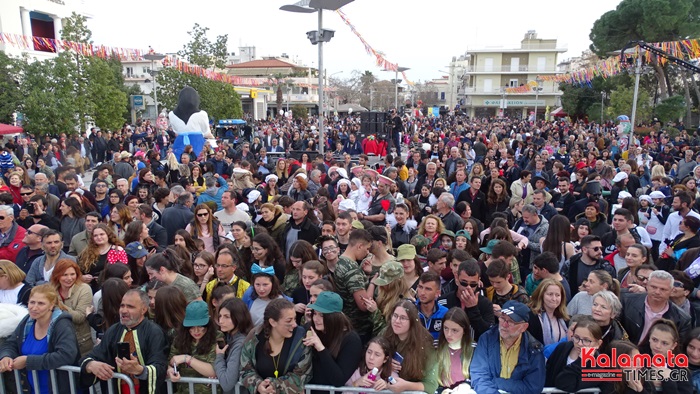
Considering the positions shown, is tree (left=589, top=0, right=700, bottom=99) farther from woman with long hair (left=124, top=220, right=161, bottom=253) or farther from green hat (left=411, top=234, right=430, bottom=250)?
woman with long hair (left=124, top=220, right=161, bottom=253)

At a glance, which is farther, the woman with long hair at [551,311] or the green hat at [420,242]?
the green hat at [420,242]

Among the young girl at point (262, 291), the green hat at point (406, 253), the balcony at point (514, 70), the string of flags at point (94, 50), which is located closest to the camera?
the young girl at point (262, 291)

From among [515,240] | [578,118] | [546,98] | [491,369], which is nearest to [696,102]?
[578,118]

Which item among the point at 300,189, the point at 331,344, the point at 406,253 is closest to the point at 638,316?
the point at 406,253

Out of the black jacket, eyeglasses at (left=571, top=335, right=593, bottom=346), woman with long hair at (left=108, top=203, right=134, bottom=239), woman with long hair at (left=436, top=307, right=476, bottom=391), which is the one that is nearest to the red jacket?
woman with long hair at (left=108, top=203, right=134, bottom=239)

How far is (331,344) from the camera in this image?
3.45 meters

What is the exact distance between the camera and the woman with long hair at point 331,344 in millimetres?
3328

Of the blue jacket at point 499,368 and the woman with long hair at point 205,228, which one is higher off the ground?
the woman with long hair at point 205,228

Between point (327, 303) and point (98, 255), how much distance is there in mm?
2885

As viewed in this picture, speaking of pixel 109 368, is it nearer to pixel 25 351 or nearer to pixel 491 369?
pixel 25 351

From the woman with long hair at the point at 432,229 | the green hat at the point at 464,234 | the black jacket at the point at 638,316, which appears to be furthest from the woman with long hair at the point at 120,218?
the black jacket at the point at 638,316

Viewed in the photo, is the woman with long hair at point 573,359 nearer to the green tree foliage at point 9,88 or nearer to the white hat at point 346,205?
the white hat at point 346,205

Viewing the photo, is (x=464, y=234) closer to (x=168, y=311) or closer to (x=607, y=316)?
(x=607, y=316)

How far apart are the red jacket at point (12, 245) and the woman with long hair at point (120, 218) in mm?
936
